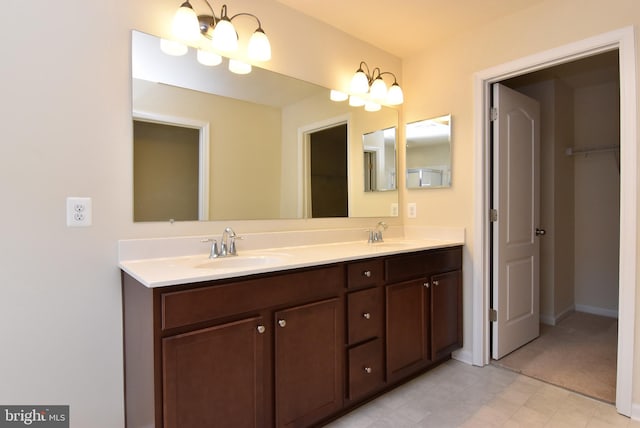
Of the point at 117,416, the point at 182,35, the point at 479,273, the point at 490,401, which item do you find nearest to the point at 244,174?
the point at 182,35

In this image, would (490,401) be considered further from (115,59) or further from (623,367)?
(115,59)

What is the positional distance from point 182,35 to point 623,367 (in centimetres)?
279

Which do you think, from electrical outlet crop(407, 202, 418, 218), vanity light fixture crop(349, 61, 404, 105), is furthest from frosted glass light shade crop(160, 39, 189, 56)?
electrical outlet crop(407, 202, 418, 218)

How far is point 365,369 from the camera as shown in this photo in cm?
178

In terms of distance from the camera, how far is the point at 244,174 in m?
1.94

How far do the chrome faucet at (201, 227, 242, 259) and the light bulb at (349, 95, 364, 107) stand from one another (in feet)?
4.21

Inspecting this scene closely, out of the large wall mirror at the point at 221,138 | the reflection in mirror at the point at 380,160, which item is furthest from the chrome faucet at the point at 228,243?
the reflection in mirror at the point at 380,160

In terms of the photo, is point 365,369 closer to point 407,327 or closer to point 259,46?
point 407,327

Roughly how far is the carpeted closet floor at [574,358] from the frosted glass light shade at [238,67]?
2.50 metres

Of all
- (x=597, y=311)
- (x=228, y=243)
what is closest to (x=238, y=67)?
(x=228, y=243)

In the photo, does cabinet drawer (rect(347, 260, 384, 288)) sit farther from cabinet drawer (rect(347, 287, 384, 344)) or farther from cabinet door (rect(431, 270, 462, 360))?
cabinet door (rect(431, 270, 462, 360))

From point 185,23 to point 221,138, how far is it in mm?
551

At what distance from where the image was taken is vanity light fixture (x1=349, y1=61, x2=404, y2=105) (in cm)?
239

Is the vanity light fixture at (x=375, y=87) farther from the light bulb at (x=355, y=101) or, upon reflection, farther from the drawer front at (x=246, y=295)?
the drawer front at (x=246, y=295)
